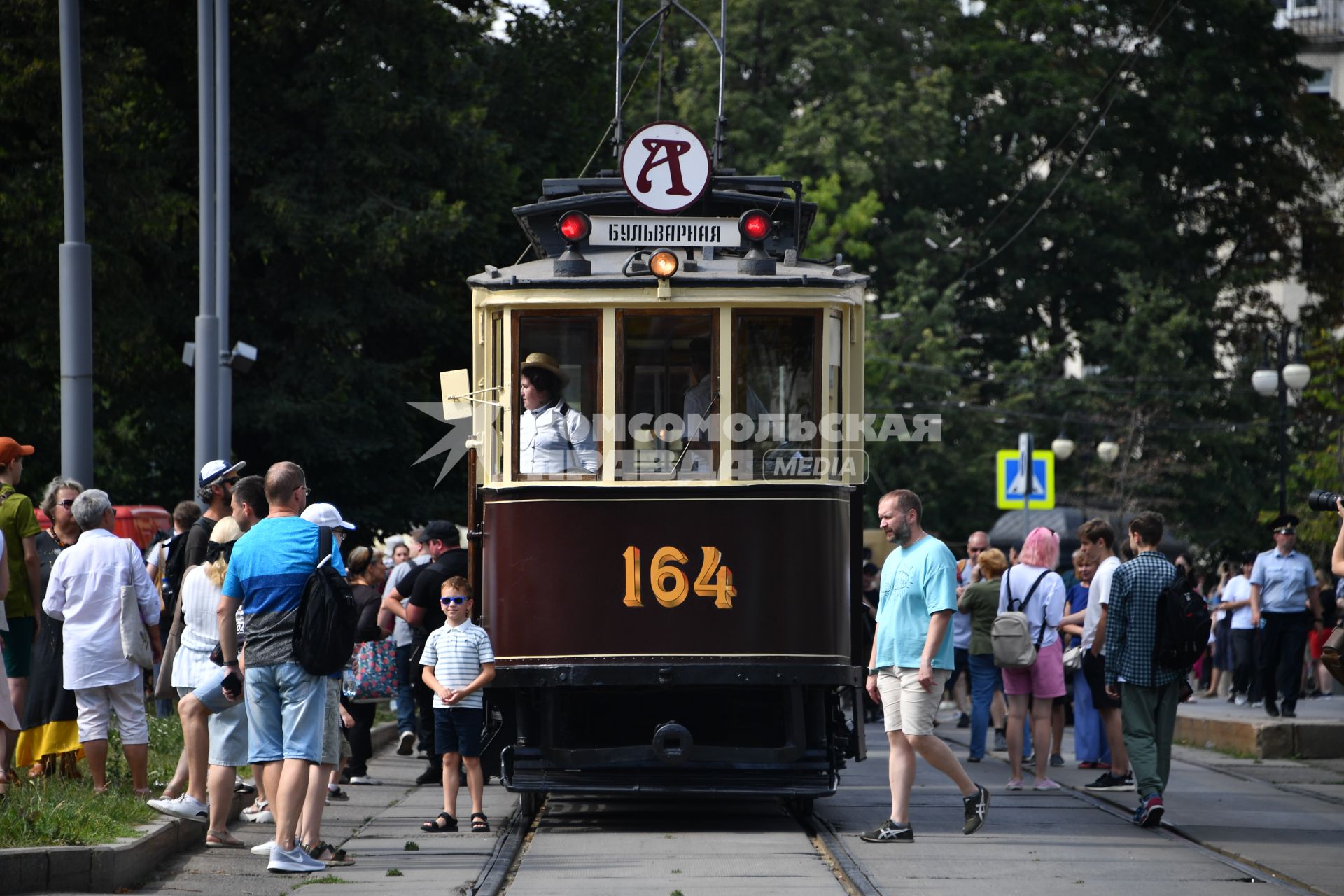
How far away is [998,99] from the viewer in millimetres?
46312

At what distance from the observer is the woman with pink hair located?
13.3 meters

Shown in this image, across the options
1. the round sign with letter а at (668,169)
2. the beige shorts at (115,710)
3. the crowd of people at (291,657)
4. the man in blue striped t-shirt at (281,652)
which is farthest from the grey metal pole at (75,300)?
the man in blue striped t-shirt at (281,652)

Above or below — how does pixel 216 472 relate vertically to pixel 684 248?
below

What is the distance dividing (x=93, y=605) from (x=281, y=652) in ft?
6.40

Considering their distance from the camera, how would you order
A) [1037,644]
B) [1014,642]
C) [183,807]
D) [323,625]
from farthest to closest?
[1037,644], [1014,642], [183,807], [323,625]

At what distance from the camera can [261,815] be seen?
1084cm

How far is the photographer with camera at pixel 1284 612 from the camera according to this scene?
17.1 m

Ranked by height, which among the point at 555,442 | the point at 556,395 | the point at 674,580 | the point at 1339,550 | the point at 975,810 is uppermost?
the point at 556,395

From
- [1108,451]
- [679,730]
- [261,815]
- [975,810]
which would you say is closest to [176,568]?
[261,815]

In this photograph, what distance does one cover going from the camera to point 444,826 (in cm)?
1086

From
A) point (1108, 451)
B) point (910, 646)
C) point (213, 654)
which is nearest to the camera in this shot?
point (213, 654)

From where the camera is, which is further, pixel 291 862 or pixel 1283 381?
pixel 1283 381

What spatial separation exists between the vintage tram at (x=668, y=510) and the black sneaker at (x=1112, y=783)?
294 centimetres

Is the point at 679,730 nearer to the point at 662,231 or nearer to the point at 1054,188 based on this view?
the point at 662,231
